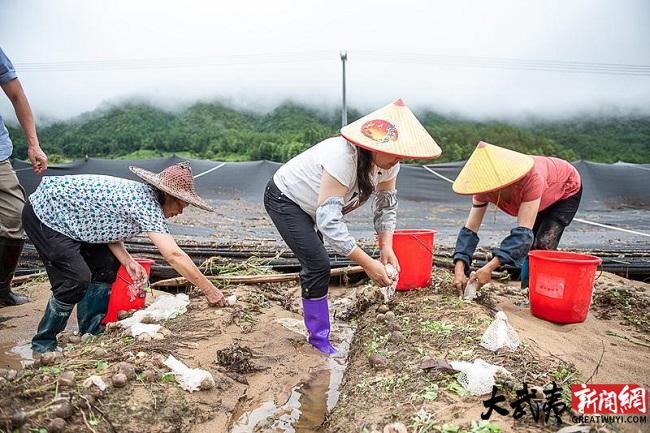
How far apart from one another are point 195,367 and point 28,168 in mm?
9233

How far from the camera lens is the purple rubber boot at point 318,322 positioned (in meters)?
3.08

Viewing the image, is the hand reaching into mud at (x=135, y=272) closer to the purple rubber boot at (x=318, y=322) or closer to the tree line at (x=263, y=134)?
the purple rubber boot at (x=318, y=322)

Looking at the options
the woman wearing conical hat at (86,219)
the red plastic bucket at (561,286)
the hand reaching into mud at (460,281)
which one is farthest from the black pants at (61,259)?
the red plastic bucket at (561,286)

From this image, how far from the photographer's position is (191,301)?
384 cm

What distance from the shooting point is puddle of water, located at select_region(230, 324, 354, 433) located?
90.0 inches

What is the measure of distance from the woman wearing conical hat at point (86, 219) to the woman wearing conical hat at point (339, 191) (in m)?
0.58

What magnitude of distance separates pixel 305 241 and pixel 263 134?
28140mm

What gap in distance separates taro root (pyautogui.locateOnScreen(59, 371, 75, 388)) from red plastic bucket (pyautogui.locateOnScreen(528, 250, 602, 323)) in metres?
2.67

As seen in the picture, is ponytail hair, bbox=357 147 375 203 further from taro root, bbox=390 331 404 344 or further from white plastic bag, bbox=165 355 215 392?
white plastic bag, bbox=165 355 215 392

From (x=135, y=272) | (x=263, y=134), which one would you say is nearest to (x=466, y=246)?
(x=135, y=272)

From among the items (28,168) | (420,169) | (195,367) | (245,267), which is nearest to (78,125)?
(28,168)

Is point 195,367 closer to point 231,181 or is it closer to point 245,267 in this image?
point 245,267

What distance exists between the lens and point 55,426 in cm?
176

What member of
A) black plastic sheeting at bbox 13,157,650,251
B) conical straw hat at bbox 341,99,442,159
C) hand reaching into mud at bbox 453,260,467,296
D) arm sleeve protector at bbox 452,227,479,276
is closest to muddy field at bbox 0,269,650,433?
hand reaching into mud at bbox 453,260,467,296
